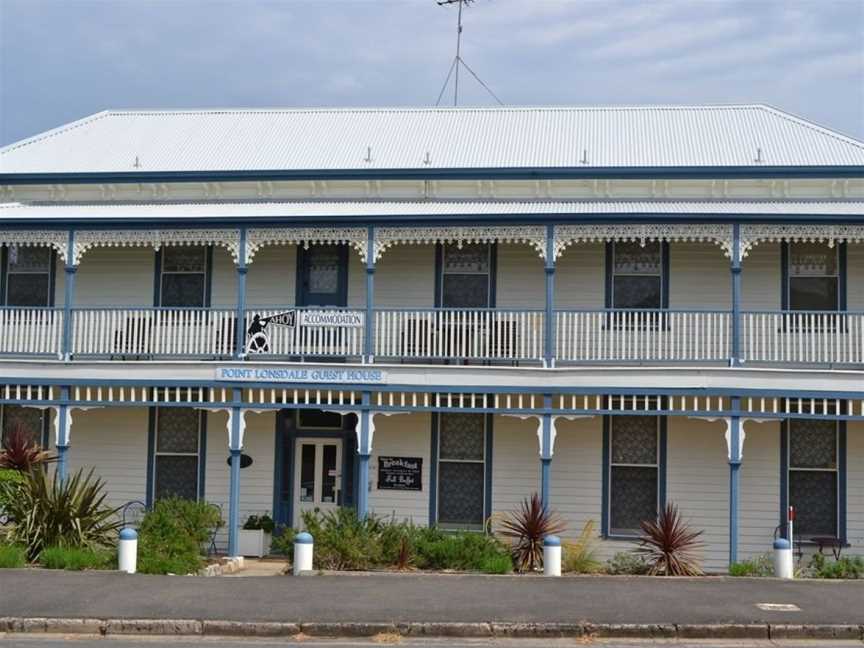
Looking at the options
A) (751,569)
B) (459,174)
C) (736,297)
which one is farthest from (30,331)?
(751,569)

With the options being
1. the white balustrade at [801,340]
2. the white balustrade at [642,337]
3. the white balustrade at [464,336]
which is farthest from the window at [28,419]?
the white balustrade at [801,340]

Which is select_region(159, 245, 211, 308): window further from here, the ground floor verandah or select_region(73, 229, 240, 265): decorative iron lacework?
the ground floor verandah

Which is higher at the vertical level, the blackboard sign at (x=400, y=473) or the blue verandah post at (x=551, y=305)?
the blue verandah post at (x=551, y=305)

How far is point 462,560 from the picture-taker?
639 inches

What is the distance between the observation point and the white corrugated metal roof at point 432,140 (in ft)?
69.8

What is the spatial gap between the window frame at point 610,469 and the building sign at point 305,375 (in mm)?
4018

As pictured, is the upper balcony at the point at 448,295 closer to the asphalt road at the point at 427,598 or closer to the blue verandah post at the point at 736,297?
the blue verandah post at the point at 736,297

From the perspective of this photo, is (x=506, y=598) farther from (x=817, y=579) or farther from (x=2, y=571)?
(x=2, y=571)

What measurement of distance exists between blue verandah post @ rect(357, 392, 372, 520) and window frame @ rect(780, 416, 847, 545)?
686 cm

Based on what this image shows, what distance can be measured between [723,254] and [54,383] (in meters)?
11.6

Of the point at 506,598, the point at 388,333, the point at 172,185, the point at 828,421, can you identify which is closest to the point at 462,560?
the point at 506,598

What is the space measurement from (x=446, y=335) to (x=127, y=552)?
241 inches

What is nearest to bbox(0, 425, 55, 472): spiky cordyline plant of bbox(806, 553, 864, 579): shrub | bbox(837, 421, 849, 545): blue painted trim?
bbox(806, 553, 864, 579): shrub

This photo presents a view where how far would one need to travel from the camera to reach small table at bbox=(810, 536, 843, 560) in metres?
17.9
